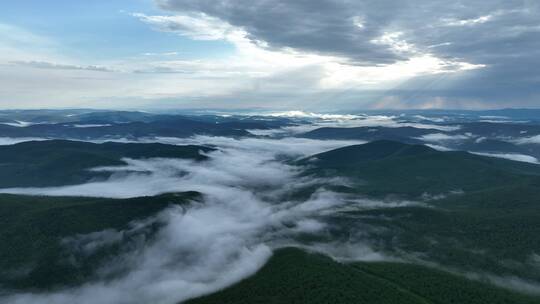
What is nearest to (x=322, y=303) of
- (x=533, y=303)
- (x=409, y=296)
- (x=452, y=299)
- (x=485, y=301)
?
(x=409, y=296)

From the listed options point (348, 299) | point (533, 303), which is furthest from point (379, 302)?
point (533, 303)

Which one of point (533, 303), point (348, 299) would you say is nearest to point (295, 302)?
point (348, 299)

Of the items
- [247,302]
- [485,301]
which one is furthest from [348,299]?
[485,301]

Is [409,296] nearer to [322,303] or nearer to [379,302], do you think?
[379,302]

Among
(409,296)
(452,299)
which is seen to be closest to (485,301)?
(452,299)

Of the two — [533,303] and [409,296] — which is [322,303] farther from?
[533,303]

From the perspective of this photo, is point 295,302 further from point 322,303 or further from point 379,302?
point 379,302

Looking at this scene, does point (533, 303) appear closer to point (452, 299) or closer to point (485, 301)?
point (485, 301)
